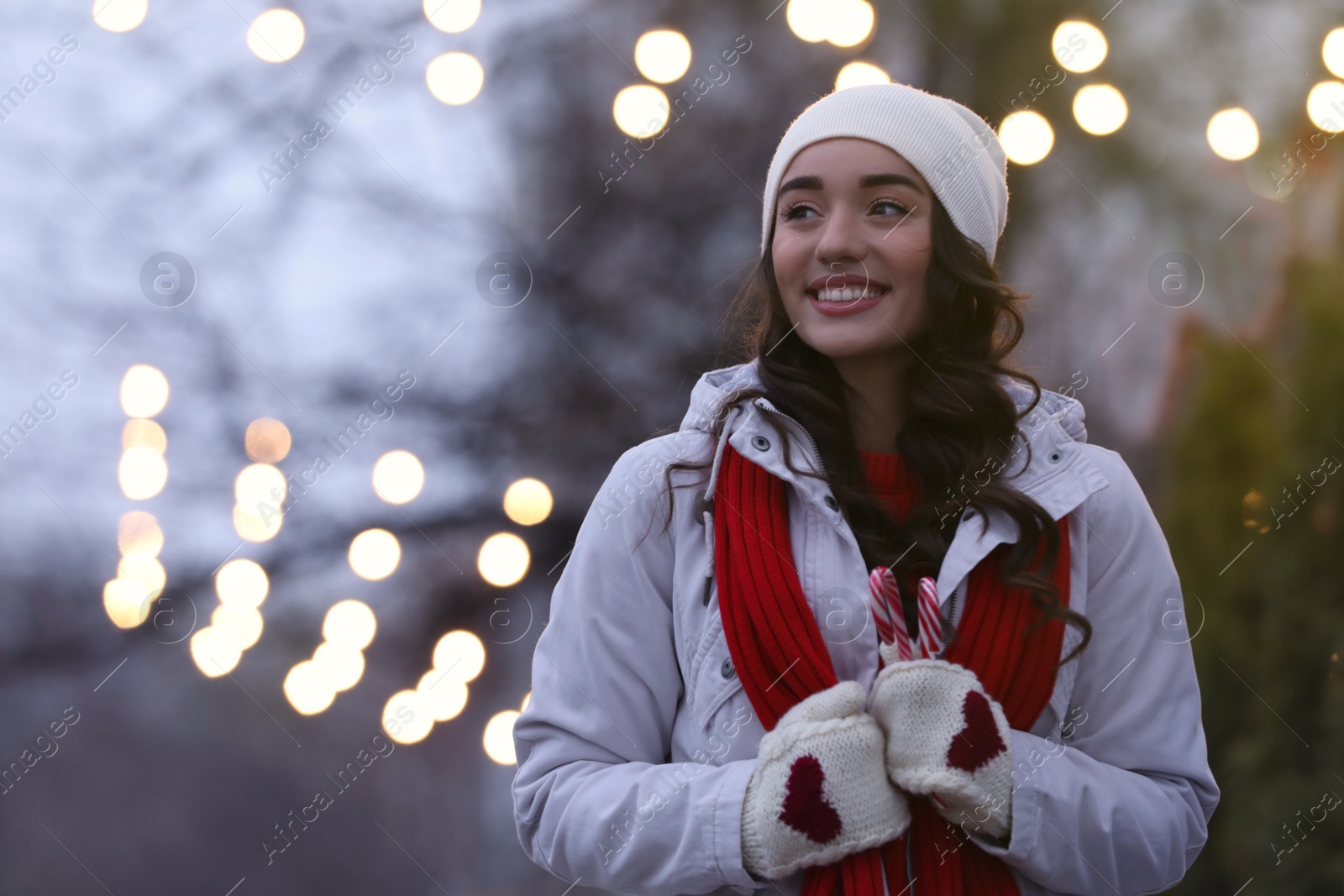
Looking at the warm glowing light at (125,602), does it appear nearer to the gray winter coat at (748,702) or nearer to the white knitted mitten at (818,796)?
the gray winter coat at (748,702)

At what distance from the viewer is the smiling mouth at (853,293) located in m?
1.18

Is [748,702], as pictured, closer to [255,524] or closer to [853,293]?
[853,293]

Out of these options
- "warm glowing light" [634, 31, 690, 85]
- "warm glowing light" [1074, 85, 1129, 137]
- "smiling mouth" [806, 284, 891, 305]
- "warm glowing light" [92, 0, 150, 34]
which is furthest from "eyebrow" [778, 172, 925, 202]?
"warm glowing light" [92, 0, 150, 34]

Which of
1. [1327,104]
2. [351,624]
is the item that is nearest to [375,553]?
[351,624]

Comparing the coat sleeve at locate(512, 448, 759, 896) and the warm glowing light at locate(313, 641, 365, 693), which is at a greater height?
the coat sleeve at locate(512, 448, 759, 896)

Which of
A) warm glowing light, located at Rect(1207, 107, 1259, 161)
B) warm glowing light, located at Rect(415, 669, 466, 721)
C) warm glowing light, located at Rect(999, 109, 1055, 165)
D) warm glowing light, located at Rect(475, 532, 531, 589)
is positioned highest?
warm glowing light, located at Rect(1207, 107, 1259, 161)

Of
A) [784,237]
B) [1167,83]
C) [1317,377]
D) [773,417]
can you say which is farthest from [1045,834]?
[1167,83]

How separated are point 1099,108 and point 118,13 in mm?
1863

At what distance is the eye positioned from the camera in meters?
1.21

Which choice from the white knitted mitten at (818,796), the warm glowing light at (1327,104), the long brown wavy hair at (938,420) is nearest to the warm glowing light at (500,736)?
the long brown wavy hair at (938,420)

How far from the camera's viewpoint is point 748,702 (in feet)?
3.51

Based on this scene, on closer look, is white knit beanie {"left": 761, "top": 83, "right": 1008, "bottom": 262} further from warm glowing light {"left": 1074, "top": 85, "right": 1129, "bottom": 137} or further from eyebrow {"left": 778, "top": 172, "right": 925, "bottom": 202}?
warm glowing light {"left": 1074, "top": 85, "right": 1129, "bottom": 137}

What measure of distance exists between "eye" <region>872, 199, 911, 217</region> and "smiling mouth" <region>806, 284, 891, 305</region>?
0.10 meters

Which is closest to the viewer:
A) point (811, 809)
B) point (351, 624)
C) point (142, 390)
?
point (811, 809)
